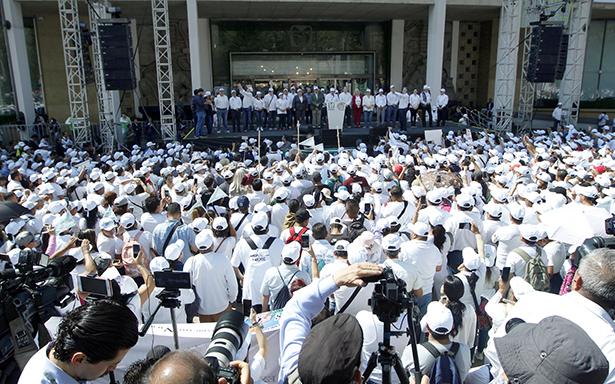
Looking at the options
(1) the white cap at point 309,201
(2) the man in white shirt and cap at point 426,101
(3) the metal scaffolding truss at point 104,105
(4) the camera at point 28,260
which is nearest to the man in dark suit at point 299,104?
(2) the man in white shirt and cap at point 426,101

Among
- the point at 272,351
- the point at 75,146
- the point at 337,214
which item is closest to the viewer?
the point at 272,351

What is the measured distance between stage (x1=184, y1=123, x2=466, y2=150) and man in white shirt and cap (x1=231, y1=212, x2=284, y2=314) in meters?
10.7

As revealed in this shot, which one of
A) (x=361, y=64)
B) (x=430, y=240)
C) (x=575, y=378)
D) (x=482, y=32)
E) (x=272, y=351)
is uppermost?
(x=482, y=32)

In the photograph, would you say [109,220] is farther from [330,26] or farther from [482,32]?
[482,32]

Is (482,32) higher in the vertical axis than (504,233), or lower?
higher

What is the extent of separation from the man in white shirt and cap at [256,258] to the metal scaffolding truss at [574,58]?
1893 centimetres

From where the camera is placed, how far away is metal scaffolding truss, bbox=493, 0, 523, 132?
58.6 ft

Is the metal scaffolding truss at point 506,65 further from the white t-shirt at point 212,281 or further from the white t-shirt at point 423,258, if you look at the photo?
the white t-shirt at point 212,281

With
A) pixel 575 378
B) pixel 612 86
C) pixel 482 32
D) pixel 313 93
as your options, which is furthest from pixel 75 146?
pixel 612 86

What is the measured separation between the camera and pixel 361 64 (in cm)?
2547

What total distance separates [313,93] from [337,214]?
43.2 ft

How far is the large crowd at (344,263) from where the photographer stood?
189cm

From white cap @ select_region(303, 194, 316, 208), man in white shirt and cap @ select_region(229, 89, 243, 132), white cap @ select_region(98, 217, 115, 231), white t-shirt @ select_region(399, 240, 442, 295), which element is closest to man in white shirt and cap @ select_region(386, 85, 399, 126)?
man in white shirt and cap @ select_region(229, 89, 243, 132)

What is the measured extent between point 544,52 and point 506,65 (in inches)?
81.6
